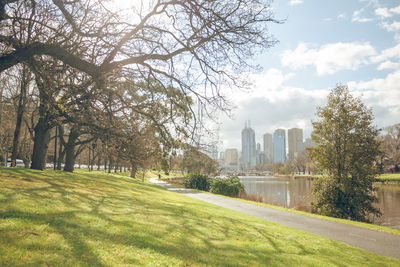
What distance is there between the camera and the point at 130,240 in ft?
17.3

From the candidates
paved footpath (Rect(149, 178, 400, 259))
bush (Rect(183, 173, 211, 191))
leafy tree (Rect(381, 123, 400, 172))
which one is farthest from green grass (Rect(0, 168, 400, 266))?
leafy tree (Rect(381, 123, 400, 172))

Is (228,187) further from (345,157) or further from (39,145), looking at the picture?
(39,145)

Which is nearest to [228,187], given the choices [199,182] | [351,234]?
[199,182]

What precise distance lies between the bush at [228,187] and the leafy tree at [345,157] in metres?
8.67

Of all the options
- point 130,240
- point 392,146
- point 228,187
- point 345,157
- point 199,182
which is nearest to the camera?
point 130,240

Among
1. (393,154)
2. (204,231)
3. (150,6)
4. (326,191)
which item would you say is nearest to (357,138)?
(326,191)

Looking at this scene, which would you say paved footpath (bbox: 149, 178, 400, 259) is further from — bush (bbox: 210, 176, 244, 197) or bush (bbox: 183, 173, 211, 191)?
bush (bbox: 183, 173, 211, 191)

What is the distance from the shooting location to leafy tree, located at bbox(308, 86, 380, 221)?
53.1 ft

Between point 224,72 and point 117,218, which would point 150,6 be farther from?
point 117,218

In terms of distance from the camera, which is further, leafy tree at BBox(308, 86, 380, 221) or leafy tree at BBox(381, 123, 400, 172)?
leafy tree at BBox(381, 123, 400, 172)

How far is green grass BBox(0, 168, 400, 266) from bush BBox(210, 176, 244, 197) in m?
16.0

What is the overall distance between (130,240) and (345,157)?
648 inches

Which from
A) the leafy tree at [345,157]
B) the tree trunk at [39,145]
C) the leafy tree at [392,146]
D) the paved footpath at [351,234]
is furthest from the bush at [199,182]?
the leafy tree at [392,146]

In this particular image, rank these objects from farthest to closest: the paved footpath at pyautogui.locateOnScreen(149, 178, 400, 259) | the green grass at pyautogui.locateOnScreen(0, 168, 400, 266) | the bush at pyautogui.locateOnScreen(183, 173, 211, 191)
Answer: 1. the bush at pyautogui.locateOnScreen(183, 173, 211, 191)
2. the paved footpath at pyautogui.locateOnScreen(149, 178, 400, 259)
3. the green grass at pyautogui.locateOnScreen(0, 168, 400, 266)
